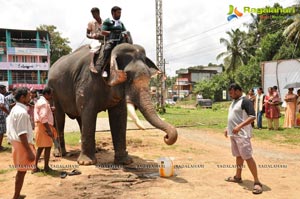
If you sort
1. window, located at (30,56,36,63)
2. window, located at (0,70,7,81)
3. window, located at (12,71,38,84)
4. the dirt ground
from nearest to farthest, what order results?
1. the dirt ground
2. window, located at (0,70,7,81)
3. window, located at (12,71,38,84)
4. window, located at (30,56,36,63)

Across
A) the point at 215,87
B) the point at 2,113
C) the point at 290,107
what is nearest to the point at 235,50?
the point at 215,87

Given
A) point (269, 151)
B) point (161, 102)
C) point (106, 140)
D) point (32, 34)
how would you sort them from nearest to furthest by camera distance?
point (269, 151) < point (106, 140) < point (161, 102) < point (32, 34)

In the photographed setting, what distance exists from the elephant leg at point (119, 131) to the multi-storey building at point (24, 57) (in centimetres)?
3963

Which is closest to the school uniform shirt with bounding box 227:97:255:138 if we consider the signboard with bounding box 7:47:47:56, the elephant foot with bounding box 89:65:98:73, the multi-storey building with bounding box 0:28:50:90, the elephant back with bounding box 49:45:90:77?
the elephant foot with bounding box 89:65:98:73

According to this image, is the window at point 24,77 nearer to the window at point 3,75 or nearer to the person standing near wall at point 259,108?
the window at point 3,75

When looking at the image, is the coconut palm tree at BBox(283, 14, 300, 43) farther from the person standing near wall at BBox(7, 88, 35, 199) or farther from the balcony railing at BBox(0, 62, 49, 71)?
the balcony railing at BBox(0, 62, 49, 71)

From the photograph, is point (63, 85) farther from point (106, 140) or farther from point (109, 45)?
point (106, 140)

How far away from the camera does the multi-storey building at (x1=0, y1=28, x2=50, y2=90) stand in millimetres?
44750

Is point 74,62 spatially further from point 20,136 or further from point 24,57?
point 24,57

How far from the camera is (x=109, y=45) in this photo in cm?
677

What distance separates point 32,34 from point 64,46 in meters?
6.99

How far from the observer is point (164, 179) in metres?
5.94

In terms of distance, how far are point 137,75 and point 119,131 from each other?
1.92 m

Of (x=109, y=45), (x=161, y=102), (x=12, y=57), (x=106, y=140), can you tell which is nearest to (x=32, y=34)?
(x=12, y=57)
